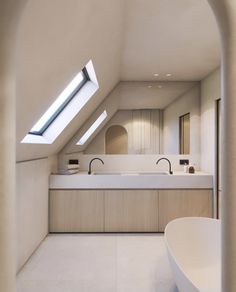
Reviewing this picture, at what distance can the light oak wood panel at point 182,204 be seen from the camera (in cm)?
409

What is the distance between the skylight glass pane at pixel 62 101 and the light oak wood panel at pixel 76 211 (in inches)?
43.2

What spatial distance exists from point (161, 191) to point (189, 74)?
1.92 m

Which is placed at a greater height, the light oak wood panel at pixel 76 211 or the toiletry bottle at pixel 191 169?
the toiletry bottle at pixel 191 169

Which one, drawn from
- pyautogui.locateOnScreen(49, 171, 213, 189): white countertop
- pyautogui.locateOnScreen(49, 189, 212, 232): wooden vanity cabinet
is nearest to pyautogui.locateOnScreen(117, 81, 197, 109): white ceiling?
pyautogui.locateOnScreen(49, 171, 213, 189): white countertop

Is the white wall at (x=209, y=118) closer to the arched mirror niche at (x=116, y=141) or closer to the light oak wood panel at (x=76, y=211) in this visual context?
the arched mirror niche at (x=116, y=141)

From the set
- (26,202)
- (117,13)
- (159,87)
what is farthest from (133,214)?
(117,13)

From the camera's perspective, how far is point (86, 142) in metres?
4.85

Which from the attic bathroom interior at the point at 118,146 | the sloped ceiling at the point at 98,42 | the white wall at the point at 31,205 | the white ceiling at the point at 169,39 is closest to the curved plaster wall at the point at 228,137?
the attic bathroom interior at the point at 118,146

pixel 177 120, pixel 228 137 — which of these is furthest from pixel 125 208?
pixel 228 137

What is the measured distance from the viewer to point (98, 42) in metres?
2.49

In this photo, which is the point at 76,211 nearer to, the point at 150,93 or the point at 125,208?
the point at 125,208

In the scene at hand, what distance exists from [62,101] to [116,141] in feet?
4.74

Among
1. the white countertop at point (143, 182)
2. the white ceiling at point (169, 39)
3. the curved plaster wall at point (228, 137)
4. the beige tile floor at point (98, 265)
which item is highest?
the white ceiling at point (169, 39)

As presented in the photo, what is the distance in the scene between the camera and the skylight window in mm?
3525
